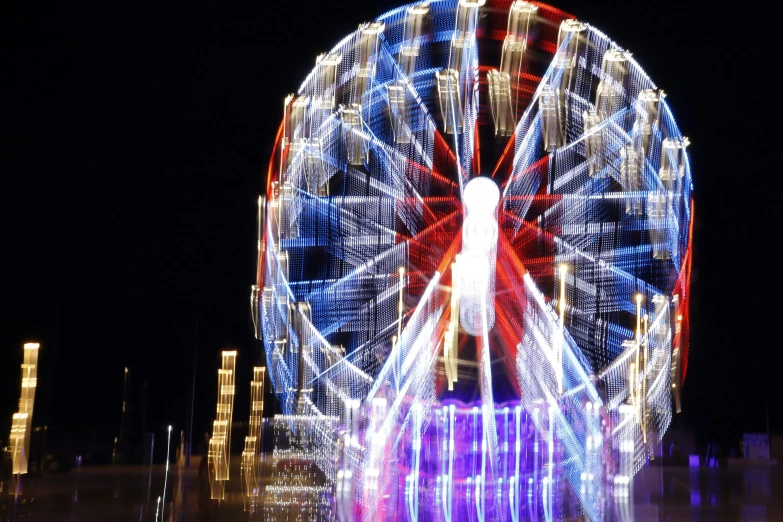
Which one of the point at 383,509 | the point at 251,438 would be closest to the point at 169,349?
the point at 251,438

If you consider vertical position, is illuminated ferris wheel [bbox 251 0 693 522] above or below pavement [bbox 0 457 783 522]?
above

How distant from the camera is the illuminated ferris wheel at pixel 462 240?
53.5 ft

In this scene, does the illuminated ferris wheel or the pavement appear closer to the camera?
the pavement

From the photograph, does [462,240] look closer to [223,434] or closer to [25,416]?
[223,434]

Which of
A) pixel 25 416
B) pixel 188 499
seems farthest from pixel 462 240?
pixel 25 416

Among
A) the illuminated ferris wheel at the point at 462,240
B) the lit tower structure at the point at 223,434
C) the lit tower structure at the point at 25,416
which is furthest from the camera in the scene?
the lit tower structure at the point at 25,416

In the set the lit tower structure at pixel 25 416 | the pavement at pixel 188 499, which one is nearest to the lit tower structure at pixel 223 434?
the pavement at pixel 188 499

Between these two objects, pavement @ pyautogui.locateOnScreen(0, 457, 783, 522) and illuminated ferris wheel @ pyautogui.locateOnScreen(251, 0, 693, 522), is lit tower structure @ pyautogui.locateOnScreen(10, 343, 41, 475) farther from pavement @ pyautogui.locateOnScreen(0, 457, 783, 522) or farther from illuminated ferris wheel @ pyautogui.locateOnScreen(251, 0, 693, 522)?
illuminated ferris wheel @ pyautogui.locateOnScreen(251, 0, 693, 522)

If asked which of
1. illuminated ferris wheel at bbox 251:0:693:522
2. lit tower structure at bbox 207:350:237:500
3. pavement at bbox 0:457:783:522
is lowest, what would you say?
pavement at bbox 0:457:783:522

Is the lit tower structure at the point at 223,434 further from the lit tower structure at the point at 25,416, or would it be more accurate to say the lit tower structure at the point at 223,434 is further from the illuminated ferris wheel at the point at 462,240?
the lit tower structure at the point at 25,416

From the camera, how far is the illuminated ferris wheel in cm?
1631

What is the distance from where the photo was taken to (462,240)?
15969 mm

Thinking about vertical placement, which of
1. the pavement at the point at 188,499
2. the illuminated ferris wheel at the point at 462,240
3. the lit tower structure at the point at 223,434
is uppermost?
the illuminated ferris wheel at the point at 462,240

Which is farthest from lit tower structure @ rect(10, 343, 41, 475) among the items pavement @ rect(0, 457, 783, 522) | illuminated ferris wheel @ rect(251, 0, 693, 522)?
illuminated ferris wheel @ rect(251, 0, 693, 522)
